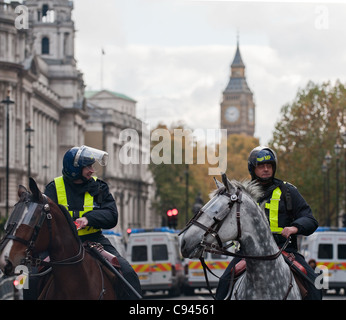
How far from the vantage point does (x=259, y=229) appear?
26.1 feet

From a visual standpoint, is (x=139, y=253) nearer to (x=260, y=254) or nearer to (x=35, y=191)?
(x=260, y=254)

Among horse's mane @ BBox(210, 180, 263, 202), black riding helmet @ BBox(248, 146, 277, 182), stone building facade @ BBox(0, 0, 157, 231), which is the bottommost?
horse's mane @ BBox(210, 180, 263, 202)

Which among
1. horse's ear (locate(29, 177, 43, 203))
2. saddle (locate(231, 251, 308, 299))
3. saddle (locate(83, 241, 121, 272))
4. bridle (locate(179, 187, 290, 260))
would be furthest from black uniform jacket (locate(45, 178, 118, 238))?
bridle (locate(179, 187, 290, 260))

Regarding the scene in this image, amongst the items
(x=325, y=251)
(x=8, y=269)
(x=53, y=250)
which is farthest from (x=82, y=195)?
(x=325, y=251)

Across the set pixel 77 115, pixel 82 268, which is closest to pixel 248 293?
pixel 82 268

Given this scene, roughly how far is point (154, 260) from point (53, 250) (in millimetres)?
30264

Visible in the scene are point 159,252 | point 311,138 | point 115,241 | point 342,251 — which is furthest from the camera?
point 311,138

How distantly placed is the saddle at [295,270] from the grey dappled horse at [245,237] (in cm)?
20

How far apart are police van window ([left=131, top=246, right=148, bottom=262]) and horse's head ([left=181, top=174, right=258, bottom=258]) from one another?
30.4m

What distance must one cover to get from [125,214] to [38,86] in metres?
48.6

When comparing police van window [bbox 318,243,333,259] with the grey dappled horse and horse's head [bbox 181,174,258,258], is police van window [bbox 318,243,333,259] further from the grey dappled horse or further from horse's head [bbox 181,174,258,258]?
horse's head [bbox 181,174,258,258]

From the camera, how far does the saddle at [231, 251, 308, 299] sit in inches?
344

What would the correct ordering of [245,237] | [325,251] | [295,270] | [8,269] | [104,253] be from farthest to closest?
[325,251]
[104,253]
[295,270]
[245,237]
[8,269]

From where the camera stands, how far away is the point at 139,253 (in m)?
38.4
